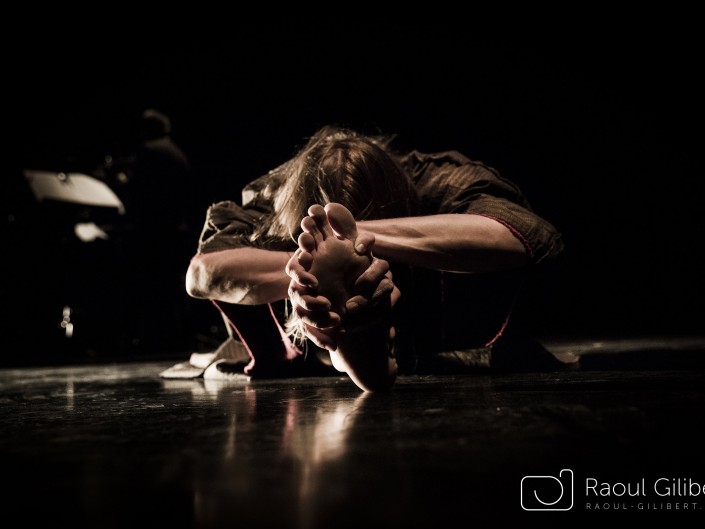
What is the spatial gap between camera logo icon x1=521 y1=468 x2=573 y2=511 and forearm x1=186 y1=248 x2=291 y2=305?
27.0 inches

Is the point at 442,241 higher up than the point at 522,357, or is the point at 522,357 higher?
the point at 442,241

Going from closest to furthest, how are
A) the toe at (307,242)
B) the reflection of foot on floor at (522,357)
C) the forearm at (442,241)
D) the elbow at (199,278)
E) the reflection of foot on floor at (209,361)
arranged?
the toe at (307,242)
the forearm at (442,241)
the elbow at (199,278)
the reflection of foot on floor at (522,357)
the reflection of foot on floor at (209,361)

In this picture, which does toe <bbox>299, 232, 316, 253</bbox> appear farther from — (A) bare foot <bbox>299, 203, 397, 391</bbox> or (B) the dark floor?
(B) the dark floor

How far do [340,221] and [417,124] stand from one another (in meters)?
2.91

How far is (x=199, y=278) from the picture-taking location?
3.78ft

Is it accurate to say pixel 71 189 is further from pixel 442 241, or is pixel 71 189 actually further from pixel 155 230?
pixel 442 241

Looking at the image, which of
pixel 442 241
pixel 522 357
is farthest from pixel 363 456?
pixel 522 357

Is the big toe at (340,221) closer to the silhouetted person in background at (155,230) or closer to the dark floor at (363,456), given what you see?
the dark floor at (363,456)

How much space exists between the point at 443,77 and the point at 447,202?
8.42 ft

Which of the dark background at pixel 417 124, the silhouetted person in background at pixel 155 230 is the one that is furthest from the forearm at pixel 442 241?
the silhouetted person in background at pixel 155 230

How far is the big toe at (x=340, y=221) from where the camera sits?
0.89 m

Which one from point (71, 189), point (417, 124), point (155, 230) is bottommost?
point (155, 230)

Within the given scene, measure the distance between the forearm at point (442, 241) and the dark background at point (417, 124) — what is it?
2.03 metres

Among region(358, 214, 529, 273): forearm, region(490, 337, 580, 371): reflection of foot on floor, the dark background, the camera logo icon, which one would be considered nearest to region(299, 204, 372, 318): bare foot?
region(358, 214, 529, 273): forearm
